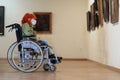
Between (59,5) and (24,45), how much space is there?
536 cm

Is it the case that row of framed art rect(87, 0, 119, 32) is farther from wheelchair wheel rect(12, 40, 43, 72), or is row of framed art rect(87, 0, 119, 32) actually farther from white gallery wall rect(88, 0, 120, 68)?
wheelchair wheel rect(12, 40, 43, 72)

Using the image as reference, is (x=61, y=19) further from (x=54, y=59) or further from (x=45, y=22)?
(x=54, y=59)

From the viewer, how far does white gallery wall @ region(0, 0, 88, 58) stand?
9.90 meters

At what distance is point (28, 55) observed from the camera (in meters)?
4.85

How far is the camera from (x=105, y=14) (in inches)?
218

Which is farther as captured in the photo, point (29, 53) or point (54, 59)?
point (54, 59)

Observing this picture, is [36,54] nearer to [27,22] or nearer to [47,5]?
[27,22]

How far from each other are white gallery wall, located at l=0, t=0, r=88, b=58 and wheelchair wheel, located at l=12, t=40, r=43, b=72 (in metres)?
5.00

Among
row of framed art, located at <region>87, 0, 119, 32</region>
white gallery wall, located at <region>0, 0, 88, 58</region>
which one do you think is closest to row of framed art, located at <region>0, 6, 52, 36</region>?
white gallery wall, located at <region>0, 0, 88, 58</region>

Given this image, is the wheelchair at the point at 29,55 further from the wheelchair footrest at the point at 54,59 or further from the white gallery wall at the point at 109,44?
the white gallery wall at the point at 109,44

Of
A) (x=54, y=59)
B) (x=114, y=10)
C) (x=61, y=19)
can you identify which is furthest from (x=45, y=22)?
(x=114, y=10)

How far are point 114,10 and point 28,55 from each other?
1.72m

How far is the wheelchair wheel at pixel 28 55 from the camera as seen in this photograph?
188 inches

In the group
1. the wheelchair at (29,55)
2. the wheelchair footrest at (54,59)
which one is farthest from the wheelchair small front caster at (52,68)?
the wheelchair footrest at (54,59)
